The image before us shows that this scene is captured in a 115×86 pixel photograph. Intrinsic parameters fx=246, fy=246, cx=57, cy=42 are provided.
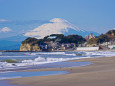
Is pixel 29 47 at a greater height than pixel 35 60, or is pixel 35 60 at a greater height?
pixel 29 47

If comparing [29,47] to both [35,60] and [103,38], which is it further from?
[35,60]

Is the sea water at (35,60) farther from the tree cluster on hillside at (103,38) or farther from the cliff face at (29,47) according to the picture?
the tree cluster on hillside at (103,38)

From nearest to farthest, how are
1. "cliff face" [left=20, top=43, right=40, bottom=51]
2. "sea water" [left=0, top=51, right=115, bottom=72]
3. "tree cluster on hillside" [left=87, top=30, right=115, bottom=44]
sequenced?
"sea water" [left=0, top=51, right=115, bottom=72] < "tree cluster on hillside" [left=87, top=30, right=115, bottom=44] < "cliff face" [left=20, top=43, right=40, bottom=51]

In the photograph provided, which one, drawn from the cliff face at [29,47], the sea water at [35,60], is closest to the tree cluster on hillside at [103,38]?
the cliff face at [29,47]

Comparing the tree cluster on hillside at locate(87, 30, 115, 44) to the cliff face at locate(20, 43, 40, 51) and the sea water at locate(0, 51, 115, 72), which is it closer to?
the cliff face at locate(20, 43, 40, 51)

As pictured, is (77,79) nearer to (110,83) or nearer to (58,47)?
(110,83)

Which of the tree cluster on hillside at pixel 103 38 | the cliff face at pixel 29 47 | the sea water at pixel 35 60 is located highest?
the tree cluster on hillside at pixel 103 38

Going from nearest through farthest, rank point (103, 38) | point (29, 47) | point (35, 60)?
point (35, 60), point (103, 38), point (29, 47)

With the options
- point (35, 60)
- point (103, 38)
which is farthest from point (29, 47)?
point (35, 60)

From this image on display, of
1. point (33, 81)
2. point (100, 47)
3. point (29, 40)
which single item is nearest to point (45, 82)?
point (33, 81)

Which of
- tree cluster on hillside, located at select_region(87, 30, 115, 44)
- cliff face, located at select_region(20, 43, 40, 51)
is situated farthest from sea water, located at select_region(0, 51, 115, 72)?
tree cluster on hillside, located at select_region(87, 30, 115, 44)

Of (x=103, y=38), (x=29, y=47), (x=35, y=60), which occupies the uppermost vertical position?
(x=103, y=38)

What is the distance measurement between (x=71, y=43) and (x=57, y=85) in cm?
11080

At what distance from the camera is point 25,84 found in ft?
27.7
